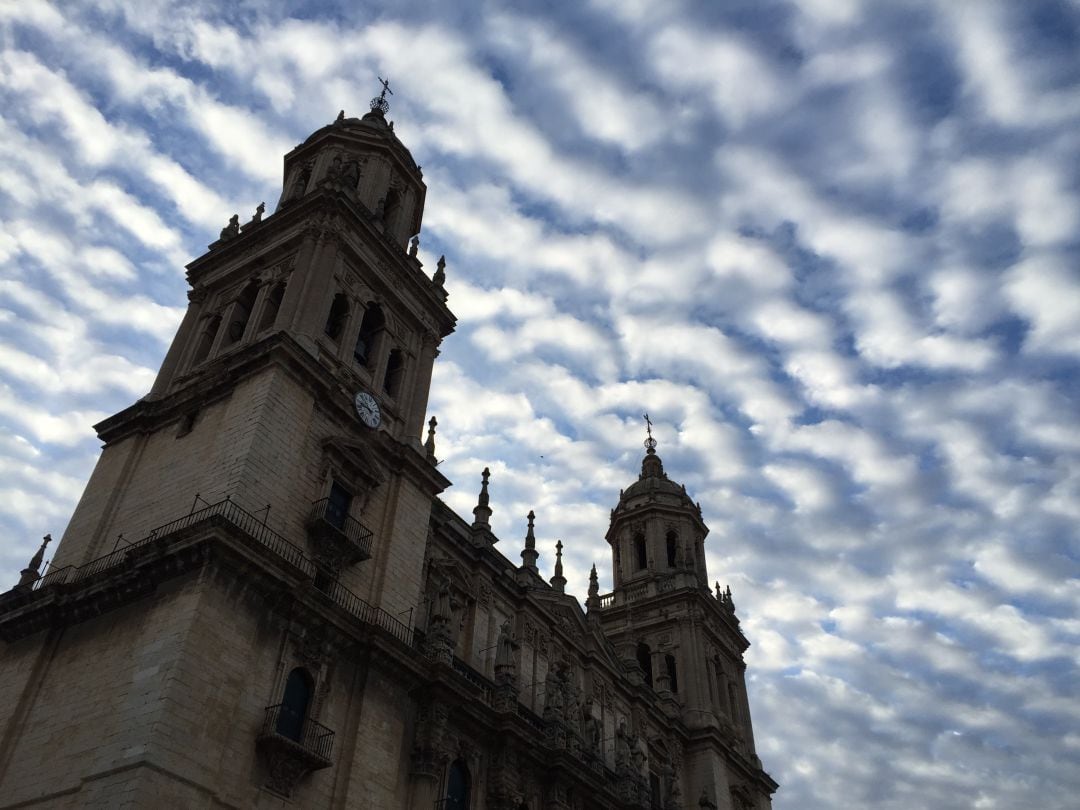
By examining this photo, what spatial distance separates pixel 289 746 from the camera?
2016cm

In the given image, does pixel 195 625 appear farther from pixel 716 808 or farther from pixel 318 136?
pixel 716 808

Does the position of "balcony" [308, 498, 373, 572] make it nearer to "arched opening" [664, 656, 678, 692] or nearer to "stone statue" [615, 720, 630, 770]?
"stone statue" [615, 720, 630, 770]

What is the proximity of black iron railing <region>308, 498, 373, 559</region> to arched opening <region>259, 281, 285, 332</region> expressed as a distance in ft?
21.8

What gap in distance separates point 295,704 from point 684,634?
90.0 ft

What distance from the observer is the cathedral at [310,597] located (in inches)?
784

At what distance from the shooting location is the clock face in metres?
27.7

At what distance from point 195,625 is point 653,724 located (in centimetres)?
2557

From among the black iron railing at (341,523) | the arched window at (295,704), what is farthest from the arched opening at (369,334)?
the arched window at (295,704)

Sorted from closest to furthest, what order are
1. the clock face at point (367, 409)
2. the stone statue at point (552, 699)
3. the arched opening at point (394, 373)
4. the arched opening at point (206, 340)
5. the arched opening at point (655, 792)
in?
the clock face at point (367, 409), the arched opening at point (206, 340), the stone statue at point (552, 699), the arched opening at point (394, 373), the arched opening at point (655, 792)

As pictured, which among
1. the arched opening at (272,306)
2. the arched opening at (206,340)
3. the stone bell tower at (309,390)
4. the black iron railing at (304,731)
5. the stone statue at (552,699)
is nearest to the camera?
the black iron railing at (304,731)

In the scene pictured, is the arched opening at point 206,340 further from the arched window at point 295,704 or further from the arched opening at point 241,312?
the arched window at point 295,704

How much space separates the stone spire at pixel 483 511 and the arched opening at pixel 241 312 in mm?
10294

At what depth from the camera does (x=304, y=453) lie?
25.2m

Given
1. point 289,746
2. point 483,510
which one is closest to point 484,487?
point 483,510
